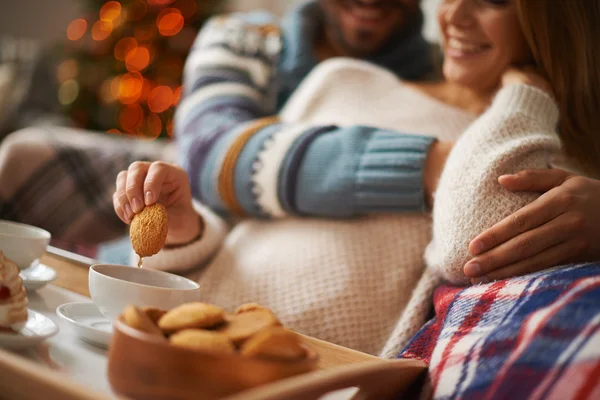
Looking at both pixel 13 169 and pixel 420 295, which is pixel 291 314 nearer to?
pixel 420 295

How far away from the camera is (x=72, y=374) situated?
0.47 meters

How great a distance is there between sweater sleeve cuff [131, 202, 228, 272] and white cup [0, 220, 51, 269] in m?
0.18

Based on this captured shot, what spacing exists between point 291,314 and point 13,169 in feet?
2.20

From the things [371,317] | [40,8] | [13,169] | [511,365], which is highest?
[40,8]

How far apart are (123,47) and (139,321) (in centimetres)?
239

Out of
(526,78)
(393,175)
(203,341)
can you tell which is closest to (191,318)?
(203,341)

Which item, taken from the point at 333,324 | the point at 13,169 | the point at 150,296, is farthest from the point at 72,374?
the point at 13,169

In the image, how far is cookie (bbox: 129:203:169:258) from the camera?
25.4 inches

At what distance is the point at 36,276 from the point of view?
0.71m

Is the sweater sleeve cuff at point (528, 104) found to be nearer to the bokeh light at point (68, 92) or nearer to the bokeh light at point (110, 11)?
the bokeh light at point (110, 11)

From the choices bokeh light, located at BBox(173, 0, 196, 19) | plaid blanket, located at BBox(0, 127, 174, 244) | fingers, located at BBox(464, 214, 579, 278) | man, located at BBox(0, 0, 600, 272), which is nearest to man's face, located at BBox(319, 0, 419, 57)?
man, located at BBox(0, 0, 600, 272)

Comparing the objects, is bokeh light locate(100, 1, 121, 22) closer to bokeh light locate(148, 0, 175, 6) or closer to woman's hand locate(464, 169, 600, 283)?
bokeh light locate(148, 0, 175, 6)

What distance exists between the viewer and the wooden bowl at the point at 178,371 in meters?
0.40

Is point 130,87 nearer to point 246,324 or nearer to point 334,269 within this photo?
point 334,269
